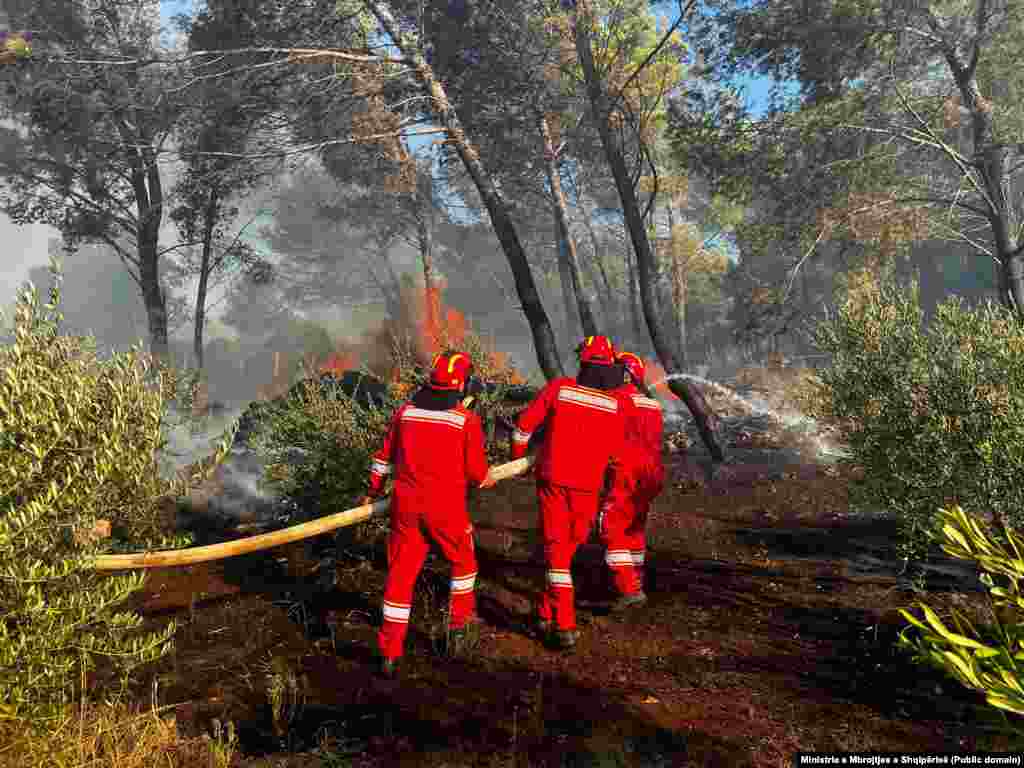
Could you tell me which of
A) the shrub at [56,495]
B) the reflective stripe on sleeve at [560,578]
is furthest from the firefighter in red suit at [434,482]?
the shrub at [56,495]

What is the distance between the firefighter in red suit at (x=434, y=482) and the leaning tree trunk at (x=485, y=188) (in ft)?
18.8

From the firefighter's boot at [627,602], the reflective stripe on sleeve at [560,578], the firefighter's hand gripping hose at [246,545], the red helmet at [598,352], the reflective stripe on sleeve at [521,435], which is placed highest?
the red helmet at [598,352]

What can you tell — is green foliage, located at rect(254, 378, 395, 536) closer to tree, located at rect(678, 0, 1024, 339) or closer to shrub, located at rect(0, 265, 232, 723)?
shrub, located at rect(0, 265, 232, 723)

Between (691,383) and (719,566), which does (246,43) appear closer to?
(691,383)

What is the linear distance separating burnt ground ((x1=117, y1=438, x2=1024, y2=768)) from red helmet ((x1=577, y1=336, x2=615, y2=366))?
6.69 ft

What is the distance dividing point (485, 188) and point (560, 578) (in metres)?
7.59

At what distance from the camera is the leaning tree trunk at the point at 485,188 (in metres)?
10.3

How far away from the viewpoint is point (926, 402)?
14.5 ft

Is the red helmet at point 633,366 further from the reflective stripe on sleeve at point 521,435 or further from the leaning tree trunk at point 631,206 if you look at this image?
the leaning tree trunk at point 631,206

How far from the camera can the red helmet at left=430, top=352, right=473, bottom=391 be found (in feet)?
15.7

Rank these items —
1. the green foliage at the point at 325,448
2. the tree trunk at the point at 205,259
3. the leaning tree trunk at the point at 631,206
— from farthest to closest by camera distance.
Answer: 1. the tree trunk at the point at 205,259
2. the leaning tree trunk at the point at 631,206
3. the green foliage at the point at 325,448

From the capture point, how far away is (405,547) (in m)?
4.60

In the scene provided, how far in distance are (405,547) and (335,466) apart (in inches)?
97.7

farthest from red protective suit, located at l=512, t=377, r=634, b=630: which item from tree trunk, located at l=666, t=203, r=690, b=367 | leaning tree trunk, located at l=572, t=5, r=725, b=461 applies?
tree trunk, located at l=666, t=203, r=690, b=367
